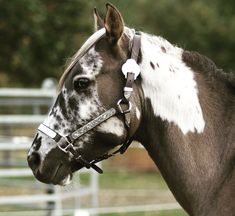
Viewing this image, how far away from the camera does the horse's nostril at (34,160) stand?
3.83m

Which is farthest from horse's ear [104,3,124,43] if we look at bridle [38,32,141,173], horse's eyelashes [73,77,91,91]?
horse's eyelashes [73,77,91,91]

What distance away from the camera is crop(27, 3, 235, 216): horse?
3729 millimetres

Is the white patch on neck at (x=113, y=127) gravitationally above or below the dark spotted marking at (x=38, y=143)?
above

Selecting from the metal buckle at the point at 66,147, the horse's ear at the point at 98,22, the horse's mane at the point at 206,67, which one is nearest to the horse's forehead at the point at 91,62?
the horse's ear at the point at 98,22

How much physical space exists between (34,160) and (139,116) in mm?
640

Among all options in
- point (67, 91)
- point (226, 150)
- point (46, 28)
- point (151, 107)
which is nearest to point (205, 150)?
point (226, 150)

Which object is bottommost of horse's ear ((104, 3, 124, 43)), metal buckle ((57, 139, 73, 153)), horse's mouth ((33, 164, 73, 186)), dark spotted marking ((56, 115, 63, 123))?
horse's mouth ((33, 164, 73, 186))

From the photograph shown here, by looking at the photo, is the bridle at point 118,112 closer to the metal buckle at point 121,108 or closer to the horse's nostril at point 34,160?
the metal buckle at point 121,108

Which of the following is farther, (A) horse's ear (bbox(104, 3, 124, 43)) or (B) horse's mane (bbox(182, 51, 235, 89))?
(B) horse's mane (bbox(182, 51, 235, 89))

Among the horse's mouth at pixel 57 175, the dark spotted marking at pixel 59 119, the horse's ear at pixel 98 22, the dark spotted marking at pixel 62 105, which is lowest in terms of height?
the horse's mouth at pixel 57 175

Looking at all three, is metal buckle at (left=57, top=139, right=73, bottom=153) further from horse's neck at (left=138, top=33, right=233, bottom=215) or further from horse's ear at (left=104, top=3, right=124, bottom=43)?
horse's ear at (left=104, top=3, right=124, bottom=43)

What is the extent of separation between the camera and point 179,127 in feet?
12.4

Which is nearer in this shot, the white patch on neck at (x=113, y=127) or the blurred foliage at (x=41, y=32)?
the white patch on neck at (x=113, y=127)

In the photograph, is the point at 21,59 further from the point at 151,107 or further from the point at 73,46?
the point at 151,107
